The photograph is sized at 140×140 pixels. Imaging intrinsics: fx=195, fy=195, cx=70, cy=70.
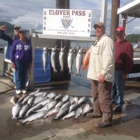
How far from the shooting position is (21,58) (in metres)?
6.05

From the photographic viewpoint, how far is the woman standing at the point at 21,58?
5984 mm

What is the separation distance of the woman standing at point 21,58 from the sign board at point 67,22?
3.14 ft

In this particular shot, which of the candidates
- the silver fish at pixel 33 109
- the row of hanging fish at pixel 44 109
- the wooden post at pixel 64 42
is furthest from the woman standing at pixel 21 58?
the wooden post at pixel 64 42

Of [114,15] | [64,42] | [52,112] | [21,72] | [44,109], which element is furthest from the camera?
[114,15]

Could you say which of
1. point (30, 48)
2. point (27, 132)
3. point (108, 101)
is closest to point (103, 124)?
point (108, 101)

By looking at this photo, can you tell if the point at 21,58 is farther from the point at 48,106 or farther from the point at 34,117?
the point at 34,117

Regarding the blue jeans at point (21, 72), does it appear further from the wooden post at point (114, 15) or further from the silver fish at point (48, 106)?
the wooden post at point (114, 15)

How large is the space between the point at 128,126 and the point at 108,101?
0.79m

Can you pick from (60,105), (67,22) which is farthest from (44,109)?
(67,22)

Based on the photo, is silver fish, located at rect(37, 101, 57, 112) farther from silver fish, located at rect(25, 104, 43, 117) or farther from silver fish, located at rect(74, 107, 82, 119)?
silver fish, located at rect(74, 107, 82, 119)

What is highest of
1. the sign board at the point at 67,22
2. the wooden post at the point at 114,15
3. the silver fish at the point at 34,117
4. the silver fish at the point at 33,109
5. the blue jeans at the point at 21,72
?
the wooden post at the point at 114,15

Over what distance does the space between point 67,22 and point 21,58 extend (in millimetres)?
1913

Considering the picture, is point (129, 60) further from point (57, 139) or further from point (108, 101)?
point (57, 139)

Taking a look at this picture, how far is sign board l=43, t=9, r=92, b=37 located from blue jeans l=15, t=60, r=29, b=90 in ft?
4.42
